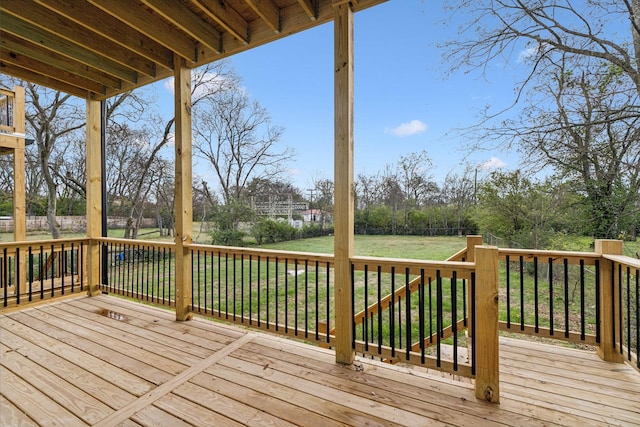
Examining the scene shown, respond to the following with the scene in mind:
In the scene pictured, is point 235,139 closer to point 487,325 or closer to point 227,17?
point 227,17

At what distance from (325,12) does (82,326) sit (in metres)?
3.78

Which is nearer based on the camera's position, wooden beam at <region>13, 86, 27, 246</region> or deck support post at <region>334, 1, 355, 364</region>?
deck support post at <region>334, 1, 355, 364</region>

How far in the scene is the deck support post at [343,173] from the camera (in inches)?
84.5

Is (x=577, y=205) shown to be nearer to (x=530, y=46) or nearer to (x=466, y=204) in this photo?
(x=466, y=204)

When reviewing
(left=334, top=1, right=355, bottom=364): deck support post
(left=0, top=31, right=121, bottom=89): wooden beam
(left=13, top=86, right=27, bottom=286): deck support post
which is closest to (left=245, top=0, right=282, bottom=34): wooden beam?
(left=334, top=1, right=355, bottom=364): deck support post

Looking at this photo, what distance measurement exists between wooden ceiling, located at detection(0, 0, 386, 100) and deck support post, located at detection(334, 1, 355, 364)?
25 centimetres

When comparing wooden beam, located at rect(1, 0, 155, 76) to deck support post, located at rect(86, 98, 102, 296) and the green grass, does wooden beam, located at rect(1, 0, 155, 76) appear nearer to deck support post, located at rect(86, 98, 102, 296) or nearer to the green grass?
deck support post, located at rect(86, 98, 102, 296)

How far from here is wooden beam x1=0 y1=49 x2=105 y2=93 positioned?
9.56ft

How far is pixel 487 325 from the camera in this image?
68.0 inches

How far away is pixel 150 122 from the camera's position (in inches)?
285

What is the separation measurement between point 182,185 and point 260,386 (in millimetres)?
2151

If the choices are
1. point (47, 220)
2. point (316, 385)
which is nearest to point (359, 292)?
point (316, 385)

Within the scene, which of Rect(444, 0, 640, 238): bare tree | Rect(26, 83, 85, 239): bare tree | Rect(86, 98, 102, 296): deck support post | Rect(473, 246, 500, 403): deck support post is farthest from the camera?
Rect(26, 83, 85, 239): bare tree

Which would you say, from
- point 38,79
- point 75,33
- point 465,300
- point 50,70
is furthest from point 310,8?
point 38,79
